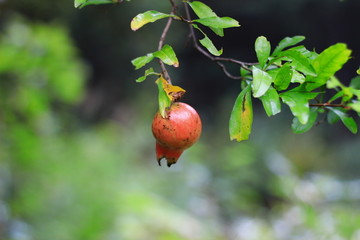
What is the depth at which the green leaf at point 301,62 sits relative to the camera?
0.63 metres

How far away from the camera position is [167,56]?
27.3 inches

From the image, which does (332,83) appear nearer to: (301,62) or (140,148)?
(301,62)

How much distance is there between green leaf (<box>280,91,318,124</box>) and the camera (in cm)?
60

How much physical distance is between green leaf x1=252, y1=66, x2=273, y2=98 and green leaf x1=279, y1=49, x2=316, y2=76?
4 cm

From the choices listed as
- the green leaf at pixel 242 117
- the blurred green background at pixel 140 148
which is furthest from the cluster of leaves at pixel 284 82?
the blurred green background at pixel 140 148

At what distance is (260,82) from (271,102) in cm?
3

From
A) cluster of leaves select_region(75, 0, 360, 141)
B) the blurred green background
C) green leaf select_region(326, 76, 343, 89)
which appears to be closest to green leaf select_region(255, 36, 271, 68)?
cluster of leaves select_region(75, 0, 360, 141)

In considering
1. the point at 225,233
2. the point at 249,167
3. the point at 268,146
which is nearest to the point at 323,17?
the point at 268,146

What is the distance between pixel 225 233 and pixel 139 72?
9.48ft

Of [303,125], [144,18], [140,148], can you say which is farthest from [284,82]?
[140,148]

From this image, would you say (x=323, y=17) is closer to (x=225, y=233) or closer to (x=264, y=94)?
(x=225, y=233)

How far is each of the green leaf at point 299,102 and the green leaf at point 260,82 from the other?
0.03 meters

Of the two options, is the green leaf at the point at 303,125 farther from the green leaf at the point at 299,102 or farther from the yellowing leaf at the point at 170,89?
the yellowing leaf at the point at 170,89

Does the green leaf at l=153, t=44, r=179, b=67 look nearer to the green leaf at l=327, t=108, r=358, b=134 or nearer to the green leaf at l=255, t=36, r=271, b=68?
the green leaf at l=255, t=36, r=271, b=68
